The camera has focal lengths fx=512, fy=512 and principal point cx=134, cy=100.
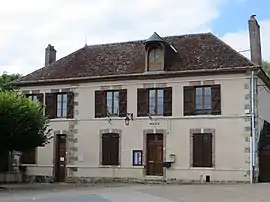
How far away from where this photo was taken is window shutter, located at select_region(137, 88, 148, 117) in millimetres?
28531

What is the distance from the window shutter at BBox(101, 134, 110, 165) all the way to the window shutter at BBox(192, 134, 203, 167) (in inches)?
200

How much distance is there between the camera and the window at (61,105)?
30.9 m

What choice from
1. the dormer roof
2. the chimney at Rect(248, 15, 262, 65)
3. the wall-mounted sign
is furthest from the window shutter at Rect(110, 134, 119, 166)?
the chimney at Rect(248, 15, 262, 65)

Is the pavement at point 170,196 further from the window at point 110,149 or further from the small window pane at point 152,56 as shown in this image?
the small window pane at point 152,56

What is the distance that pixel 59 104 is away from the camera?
31.0 metres

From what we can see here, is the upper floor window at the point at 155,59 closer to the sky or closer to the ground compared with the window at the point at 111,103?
closer to the sky

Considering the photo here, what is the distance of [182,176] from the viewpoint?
27281mm

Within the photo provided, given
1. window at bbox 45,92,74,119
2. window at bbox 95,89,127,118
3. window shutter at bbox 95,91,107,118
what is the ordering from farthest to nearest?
window at bbox 45,92,74,119 → window shutter at bbox 95,91,107,118 → window at bbox 95,89,127,118

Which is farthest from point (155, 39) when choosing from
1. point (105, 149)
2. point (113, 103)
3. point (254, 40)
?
point (105, 149)

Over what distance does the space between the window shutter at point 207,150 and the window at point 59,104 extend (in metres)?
8.45

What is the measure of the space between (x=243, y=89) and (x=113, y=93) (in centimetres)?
749

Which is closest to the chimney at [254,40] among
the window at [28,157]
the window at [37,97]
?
the window at [37,97]

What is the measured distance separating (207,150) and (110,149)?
569 cm

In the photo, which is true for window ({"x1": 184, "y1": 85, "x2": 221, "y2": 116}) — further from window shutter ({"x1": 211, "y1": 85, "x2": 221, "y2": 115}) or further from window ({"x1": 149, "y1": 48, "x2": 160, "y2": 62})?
window ({"x1": 149, "y1": 48, "x2": 160, "y2": 62})
